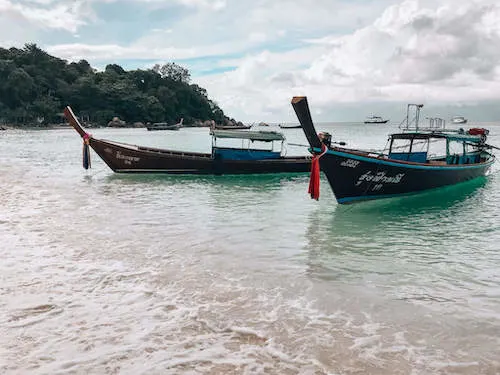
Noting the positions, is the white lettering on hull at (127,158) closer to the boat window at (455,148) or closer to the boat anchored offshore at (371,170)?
the boat anchored offshore at (371,170)

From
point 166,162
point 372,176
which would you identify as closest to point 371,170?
point 372,176

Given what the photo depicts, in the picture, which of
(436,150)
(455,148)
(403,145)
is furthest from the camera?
(436,150)

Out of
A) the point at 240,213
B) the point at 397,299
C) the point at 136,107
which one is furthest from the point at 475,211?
the point at 136,107

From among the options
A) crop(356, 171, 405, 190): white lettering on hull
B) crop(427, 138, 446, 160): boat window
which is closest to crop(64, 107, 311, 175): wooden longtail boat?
crop(427, 138, 446, 160): boat window

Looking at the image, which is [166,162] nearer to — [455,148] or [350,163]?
[350,163]

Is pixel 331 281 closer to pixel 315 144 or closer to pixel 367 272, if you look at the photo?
pixel 367 272

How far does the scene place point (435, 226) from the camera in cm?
1280

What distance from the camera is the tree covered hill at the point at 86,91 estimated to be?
97.6 metres

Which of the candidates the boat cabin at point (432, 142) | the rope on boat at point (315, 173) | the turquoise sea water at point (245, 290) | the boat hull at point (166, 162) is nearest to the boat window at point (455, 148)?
the boat cabin at point (432, 142)

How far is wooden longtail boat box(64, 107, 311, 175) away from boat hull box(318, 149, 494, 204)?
27.5 ft

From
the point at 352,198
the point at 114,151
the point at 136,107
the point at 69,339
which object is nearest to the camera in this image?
the point at 69,339

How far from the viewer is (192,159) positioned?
23.4 metres

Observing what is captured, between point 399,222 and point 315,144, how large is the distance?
343cm

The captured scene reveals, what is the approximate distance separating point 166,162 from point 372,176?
1181cm
